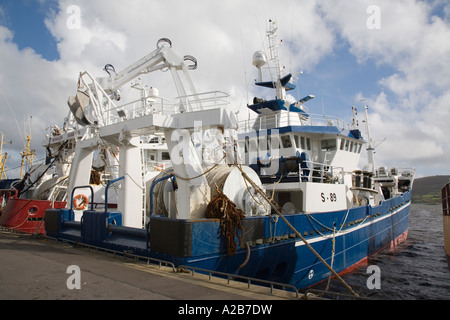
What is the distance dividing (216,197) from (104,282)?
10.1ft

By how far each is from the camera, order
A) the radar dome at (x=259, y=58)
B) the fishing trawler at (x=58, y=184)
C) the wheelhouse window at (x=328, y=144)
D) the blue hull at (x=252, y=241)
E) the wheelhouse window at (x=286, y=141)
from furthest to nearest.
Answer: the radar dome at (x=259, y=58) < the wheelhouse window at (x=328, y=144) < the wheelhouse window at (x=286, y=141) < the fishing trawler at (x=58, y=184) < the blue hull at (x=252, y=241)

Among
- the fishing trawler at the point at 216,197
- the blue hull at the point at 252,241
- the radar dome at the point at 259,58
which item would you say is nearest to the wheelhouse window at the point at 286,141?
the fishing trawler at the point at 216,197

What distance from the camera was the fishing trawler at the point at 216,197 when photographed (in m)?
6.52

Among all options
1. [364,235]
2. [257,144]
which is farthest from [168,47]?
[364,235]

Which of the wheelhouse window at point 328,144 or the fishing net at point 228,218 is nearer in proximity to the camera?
the fishing net at point 228,218

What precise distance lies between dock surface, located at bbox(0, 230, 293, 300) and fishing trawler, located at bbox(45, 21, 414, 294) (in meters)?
0.49

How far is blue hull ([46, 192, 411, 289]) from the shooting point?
5.95 metres

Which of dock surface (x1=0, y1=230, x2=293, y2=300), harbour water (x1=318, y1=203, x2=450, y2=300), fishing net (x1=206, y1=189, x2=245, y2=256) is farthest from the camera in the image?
harbour water (x1=318, y1=203, x2=450, y2=300)

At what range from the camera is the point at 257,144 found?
15180 mm

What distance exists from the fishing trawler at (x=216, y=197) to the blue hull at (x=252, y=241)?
0.03 metres

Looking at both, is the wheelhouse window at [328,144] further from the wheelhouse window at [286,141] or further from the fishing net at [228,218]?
the fishing net at [228,218]

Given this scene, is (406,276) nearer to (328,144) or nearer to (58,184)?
(328,144)

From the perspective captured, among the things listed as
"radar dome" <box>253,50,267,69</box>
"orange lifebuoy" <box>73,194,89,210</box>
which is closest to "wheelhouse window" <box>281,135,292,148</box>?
"radar dome" <box>253,50,267,69</box>

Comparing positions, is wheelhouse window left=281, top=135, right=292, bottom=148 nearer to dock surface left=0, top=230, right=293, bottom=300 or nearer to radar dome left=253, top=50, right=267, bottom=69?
radar dome left=253, top=50, right=267, bottom=69
